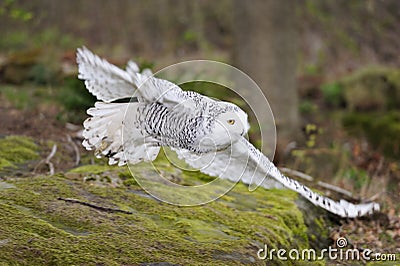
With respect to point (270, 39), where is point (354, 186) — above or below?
below

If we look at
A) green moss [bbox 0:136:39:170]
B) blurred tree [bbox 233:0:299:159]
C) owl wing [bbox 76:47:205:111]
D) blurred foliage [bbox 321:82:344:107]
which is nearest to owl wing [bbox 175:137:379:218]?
owl wing [bbox 76:47:205:111]

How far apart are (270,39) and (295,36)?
568 millimetres

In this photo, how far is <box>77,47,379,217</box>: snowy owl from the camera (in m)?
3.70

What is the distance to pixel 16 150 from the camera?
18.6 ft

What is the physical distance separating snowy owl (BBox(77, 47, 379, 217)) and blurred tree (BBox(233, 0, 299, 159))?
22.0 ft

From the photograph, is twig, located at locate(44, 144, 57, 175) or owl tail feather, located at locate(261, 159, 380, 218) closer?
owl tail feather, located at locate(261, 159, 380, 218)

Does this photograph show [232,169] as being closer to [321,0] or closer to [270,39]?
[270,39]

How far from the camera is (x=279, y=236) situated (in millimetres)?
4531

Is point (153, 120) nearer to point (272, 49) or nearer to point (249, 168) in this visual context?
point (249, 168)

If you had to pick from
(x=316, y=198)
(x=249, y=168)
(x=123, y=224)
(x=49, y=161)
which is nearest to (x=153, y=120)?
(x=123, y=224)

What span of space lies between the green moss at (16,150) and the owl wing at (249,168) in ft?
5.67

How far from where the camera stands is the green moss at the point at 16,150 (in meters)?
5.46

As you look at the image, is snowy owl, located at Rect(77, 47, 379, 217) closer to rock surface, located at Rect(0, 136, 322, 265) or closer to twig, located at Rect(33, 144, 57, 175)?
rock surface, located at Rect(0, 136, 322, 265)

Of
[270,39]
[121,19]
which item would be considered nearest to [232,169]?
[270,39]
